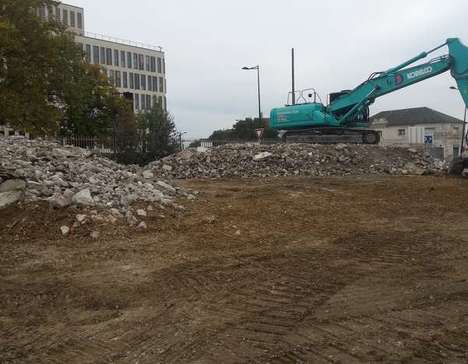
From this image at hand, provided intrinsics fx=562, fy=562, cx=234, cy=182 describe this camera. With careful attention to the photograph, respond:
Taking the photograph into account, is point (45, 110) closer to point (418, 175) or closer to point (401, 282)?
point (418, 175)

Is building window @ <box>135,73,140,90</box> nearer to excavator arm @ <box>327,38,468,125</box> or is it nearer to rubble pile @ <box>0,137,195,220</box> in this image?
excavator arm @ <box>327,38,468,125</box>

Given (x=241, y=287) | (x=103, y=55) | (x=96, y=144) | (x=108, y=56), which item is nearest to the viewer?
(x=241, y=287)

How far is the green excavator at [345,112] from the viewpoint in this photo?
858 inches

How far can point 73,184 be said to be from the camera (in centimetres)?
1069

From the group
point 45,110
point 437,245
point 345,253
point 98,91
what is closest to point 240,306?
point 345,253

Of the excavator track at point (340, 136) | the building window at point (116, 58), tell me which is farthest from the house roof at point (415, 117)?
the excavator track at point (340, 136)

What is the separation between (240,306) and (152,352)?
1.34m

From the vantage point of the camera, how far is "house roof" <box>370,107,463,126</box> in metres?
77.0

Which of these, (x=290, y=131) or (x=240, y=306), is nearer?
(x=240, y=306)

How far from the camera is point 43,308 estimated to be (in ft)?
19.5

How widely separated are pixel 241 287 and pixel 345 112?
714 inches

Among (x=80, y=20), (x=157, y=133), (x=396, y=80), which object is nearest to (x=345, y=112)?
(x=396, y=80)

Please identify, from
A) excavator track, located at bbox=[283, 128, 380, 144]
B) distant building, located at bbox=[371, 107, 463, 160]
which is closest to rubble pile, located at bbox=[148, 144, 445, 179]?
excavator track, located at bbox=[283, 128, 380, 144]

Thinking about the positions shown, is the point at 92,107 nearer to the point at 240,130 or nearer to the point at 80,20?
the point at 240,130
